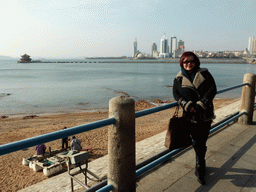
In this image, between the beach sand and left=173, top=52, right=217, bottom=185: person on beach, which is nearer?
left=173, top=52, right=217, bottom=185: person on beach

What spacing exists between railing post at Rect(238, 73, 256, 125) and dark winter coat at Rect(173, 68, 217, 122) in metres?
3.14

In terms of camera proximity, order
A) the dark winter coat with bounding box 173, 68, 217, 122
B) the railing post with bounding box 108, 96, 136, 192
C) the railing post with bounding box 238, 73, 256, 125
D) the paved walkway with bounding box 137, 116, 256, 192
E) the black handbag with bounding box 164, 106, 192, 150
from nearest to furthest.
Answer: the railing post with bounding box 108, 96, 136, 192 < the dark winter coat with bounding box 173, 68, 217, 122 < the black handbag with bounding box 164, 106, 192, 150 < the paved walkway with bounding box 137, 116, 256, 192 < the railing post with bounding box 238, 73, 256, 125

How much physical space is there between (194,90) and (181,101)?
0.21m

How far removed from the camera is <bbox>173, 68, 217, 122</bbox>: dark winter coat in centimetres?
245

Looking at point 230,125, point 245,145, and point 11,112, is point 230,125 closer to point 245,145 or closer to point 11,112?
point 245,145

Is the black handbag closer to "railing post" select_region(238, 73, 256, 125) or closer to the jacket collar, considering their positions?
the jacket collar

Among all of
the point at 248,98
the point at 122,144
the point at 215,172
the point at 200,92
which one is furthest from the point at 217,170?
the point at 248,98

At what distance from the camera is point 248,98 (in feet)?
16.8

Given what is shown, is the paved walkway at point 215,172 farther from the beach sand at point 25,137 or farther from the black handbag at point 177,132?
the beach sand at point 25,137

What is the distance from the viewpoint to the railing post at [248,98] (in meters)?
4.95

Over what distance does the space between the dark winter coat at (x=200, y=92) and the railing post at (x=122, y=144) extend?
0.91 metres

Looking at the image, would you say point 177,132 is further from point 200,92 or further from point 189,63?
point 189,63

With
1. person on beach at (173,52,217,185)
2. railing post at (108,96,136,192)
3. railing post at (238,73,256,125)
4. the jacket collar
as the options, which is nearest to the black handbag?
person on beach at (173,52,217,185)

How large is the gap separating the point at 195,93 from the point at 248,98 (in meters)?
3.45
